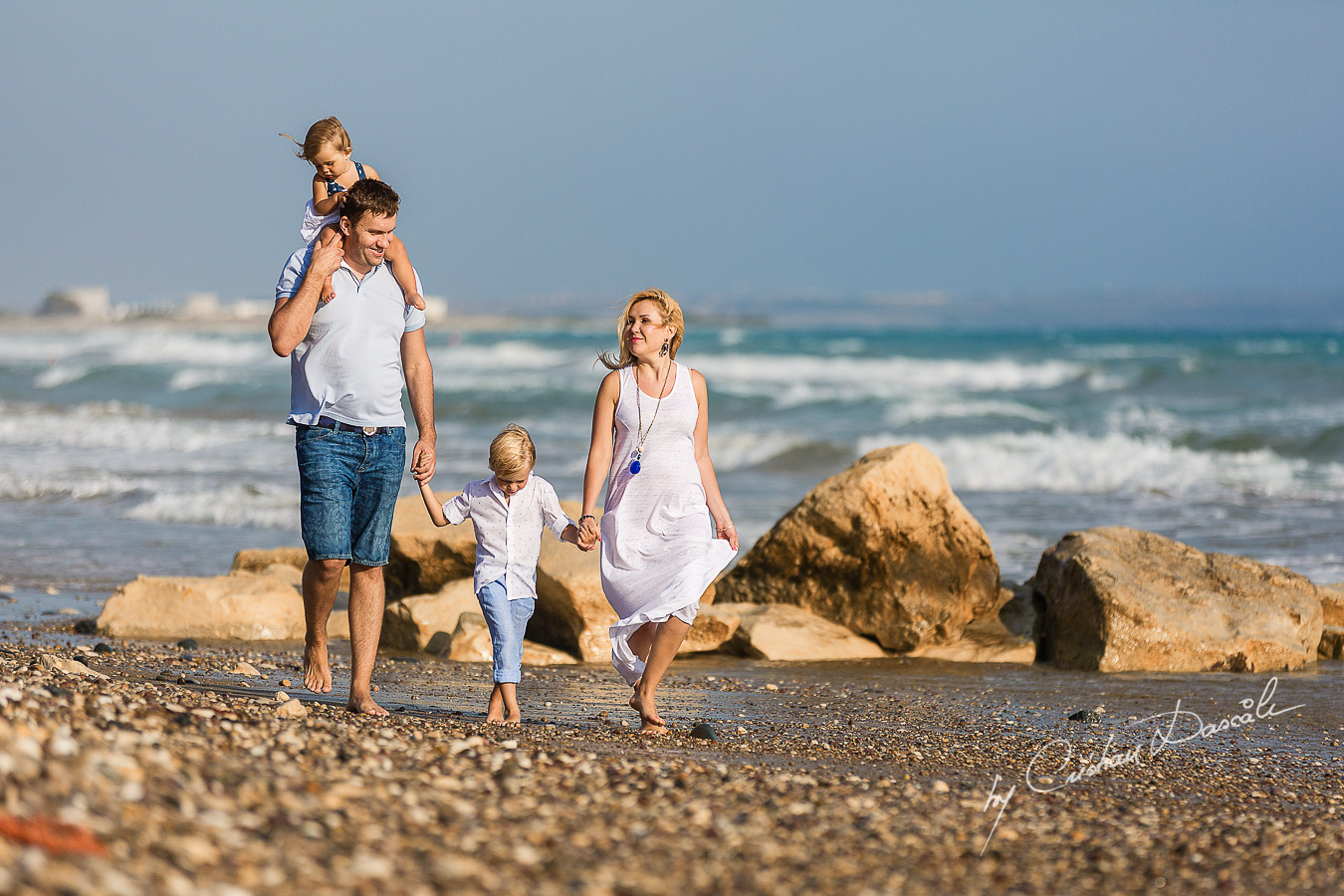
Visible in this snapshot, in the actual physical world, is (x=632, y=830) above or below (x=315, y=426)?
below

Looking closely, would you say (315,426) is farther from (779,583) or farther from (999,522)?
(999,522)

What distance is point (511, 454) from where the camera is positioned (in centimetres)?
476

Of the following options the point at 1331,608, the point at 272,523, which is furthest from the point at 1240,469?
the point at 272,523

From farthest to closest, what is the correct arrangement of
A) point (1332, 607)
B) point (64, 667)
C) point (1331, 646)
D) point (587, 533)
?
point (1332, 607), point (1331, 646), point (64, 667), point (587, 533)

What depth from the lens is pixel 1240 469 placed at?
1590cm

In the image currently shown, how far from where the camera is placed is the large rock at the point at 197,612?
22.9 feet

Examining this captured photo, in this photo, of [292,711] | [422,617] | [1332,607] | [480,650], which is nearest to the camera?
[292,711]

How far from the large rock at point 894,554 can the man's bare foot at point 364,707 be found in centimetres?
345

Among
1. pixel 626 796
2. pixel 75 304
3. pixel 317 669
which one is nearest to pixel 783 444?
pixel 317 669

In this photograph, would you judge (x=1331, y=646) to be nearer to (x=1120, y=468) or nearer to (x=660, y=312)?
(x=660, y=312)

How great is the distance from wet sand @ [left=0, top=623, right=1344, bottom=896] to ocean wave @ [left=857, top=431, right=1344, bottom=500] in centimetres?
926

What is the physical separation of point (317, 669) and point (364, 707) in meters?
0.32

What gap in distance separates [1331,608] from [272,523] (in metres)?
8.60

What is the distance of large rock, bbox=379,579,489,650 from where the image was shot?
700cm
